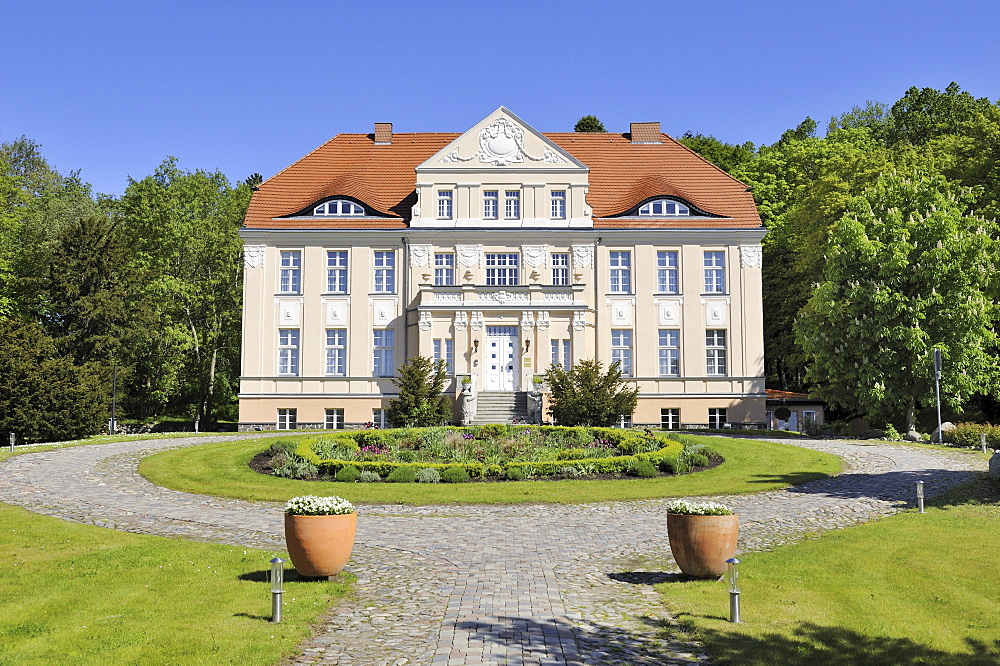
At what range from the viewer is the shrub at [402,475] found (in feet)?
70.4

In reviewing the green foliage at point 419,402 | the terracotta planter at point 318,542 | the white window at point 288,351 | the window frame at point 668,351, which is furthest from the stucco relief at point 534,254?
the terracotta planter at point 318,542

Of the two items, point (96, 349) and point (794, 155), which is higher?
point (794, 155)

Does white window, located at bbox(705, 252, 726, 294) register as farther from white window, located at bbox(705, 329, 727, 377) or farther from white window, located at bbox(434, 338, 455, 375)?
white window, located at bbox(434, 338, 455, 375)

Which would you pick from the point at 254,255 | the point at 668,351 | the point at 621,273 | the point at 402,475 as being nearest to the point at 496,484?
the point at 402,475

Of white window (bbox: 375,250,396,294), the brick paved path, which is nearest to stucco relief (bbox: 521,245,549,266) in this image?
white window (bbox: 375,250,396,294)

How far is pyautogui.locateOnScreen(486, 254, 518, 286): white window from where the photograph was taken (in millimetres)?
40656

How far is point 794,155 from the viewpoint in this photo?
5116 centimetres

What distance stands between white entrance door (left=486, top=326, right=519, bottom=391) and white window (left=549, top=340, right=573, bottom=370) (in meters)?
1.73

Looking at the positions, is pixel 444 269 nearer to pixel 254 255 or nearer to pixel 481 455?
pixel 254 255

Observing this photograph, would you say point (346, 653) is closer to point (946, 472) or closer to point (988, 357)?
point (946, 472)

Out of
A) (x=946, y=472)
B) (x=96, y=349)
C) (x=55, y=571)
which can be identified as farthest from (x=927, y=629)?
(x=96, y=349)

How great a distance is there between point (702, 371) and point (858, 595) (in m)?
30.6

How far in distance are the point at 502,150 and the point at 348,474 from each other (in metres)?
23.6

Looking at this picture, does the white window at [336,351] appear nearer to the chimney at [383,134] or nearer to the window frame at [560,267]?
the window frame at [560,267]
